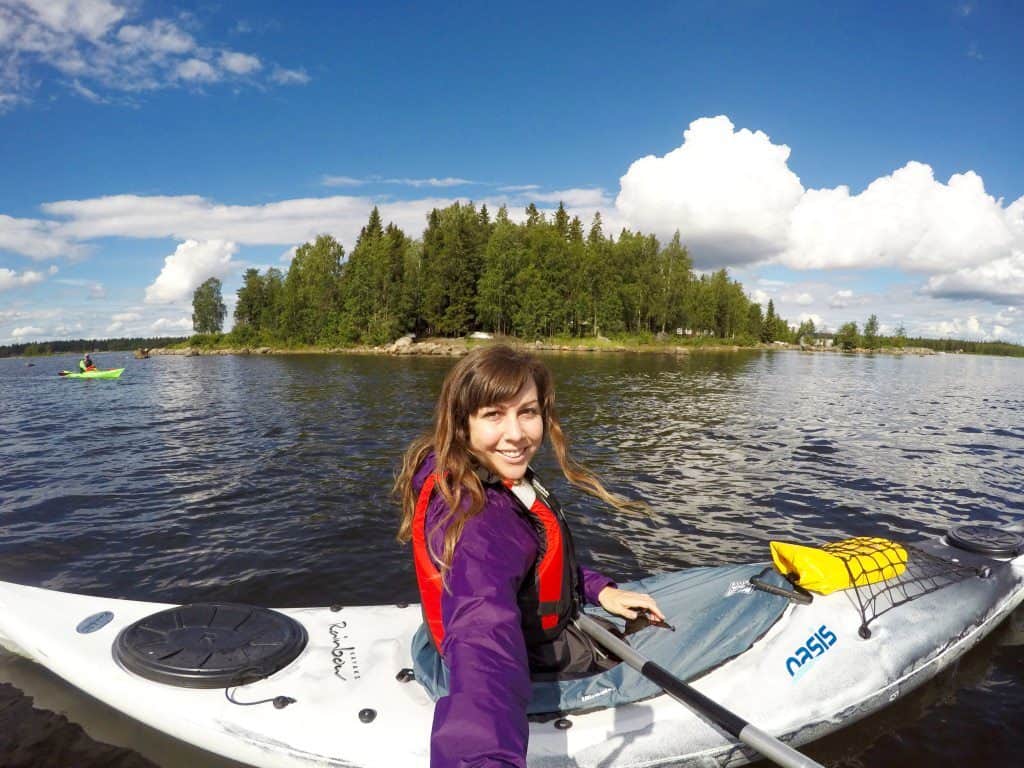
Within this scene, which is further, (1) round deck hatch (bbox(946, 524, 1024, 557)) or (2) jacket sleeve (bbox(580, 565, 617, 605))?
(1) round deck hatch (bbox(946, 524, 1024, 557))

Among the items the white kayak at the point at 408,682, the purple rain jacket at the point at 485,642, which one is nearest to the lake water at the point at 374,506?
the white kayak at the point at 408,682

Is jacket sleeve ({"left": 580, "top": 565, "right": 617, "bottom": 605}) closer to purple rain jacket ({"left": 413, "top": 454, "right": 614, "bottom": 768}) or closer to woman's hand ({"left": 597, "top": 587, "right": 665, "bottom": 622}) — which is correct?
woman's hand ({"left": 597, "top": 587, "right": 665, "bottom": 622})

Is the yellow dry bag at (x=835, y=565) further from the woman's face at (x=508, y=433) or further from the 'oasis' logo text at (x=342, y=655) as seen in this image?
the 'oasis' logo text at (x=342, y=655)

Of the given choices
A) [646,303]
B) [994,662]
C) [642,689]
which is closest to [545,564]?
[642,689]

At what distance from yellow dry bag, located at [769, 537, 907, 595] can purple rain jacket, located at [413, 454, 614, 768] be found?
3.16m

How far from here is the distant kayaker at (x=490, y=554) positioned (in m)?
1.94

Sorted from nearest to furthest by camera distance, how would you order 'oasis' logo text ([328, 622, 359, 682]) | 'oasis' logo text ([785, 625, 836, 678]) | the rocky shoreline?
'oasis' logo text ([328, 622, 359, 682]) → 'oasis' logo text ([785, 625, 836, 678]) → the rocky shoreline

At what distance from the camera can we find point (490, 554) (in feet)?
7.93

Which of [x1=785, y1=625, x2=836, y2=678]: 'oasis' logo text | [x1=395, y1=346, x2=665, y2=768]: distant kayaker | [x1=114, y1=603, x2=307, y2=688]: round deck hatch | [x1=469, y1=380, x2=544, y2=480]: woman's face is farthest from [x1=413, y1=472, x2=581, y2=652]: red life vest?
[x1=785, y1=625, x2=836, y2=678]: 'oasis' logo text

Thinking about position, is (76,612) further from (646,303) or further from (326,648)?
(646,303)

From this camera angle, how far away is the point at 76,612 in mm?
4812

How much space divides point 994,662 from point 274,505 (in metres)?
10.3

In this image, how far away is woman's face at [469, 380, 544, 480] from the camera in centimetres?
280

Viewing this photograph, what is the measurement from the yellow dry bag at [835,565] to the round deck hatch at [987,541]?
1506 mm
